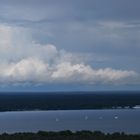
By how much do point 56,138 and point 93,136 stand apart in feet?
8.97

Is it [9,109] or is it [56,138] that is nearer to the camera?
[56,138]

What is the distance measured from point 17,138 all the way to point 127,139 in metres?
7.87

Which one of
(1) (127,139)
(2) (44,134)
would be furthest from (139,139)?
(2) (44,134)

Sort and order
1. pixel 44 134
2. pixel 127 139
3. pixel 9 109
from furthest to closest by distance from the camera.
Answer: pixel 9 109 < pixel 44 134 < pixel 127 139

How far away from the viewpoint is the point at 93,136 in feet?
147

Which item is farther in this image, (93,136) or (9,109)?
(9,109)

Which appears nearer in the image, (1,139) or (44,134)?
(1,139)

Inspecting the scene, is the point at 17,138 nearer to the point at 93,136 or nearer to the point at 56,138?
the point at 56,138

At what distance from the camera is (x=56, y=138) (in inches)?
1736

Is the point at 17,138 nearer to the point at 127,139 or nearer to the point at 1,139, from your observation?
the point at 1,139

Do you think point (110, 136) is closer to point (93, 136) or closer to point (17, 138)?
point (93, 136)

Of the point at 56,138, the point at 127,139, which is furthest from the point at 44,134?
the point at 127,139

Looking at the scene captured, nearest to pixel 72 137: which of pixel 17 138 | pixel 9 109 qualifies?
pixel 17 138

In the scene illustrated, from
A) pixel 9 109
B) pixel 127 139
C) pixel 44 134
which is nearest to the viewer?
pixel 127 139
